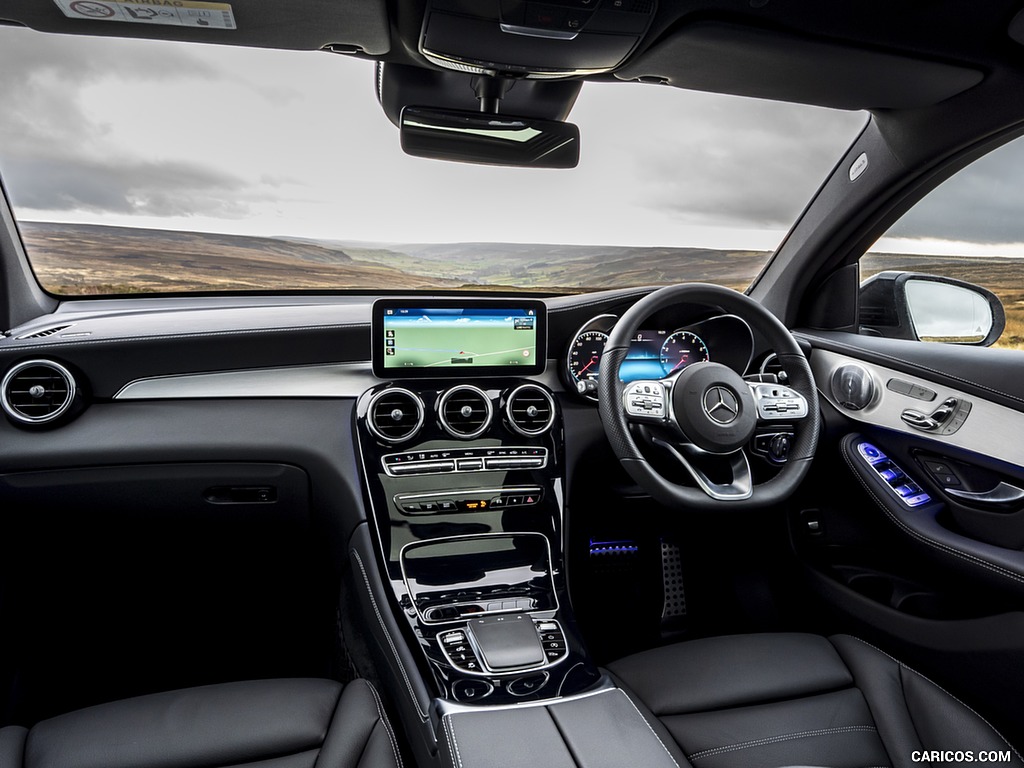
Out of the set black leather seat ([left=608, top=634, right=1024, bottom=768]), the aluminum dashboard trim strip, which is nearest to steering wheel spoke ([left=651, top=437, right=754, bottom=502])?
black leather seat ([left=608, top=634, right=1024, bottom=768])

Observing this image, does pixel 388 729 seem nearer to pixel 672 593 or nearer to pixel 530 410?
pixel 530 410

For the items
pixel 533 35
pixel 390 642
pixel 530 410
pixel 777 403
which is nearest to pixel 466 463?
pixel 530 410

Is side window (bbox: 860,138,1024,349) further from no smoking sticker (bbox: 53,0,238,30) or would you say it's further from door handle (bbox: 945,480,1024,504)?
no smoking sticker (bbox: 53,0,238,30)

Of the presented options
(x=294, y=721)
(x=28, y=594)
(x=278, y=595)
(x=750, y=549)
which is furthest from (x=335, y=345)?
(x=750, y=549)

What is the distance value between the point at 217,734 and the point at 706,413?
1318 mm

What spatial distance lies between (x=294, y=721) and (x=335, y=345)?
1097mm

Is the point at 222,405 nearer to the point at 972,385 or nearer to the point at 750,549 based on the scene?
the point at 750,549

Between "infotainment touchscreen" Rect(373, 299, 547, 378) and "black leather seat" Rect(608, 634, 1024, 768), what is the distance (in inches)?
36.8

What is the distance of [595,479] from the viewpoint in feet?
7.72

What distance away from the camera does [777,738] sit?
4.83 ft

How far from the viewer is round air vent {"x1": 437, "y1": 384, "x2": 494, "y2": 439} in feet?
6.84

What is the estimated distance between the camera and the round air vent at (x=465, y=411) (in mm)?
2086

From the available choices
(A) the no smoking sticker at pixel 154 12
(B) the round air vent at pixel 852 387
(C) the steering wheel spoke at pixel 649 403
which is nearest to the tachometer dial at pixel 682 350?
(C) the steering wheel spoke at pixel 649 403

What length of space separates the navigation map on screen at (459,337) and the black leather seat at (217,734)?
95cm
